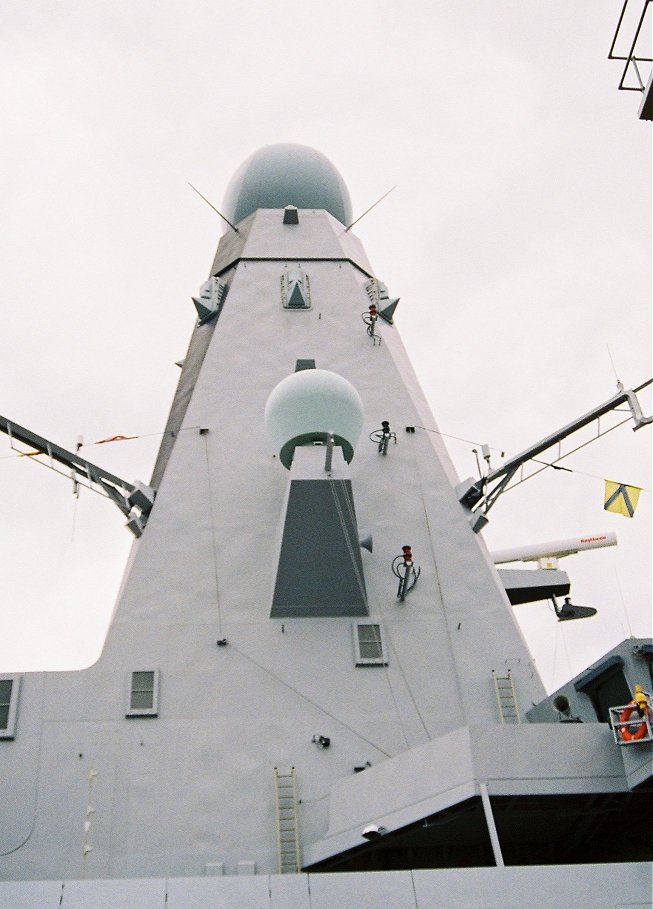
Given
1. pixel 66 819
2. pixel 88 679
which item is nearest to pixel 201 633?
pixel 88 679

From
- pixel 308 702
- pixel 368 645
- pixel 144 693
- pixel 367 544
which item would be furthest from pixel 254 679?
pixel 367 544

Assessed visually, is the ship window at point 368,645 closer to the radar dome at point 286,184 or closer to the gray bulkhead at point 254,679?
the gray bulkhead at point 254,679

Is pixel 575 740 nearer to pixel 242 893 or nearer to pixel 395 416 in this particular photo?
pixel 242 893

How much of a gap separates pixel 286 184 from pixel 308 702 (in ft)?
45.0

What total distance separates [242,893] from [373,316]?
13.1 metres

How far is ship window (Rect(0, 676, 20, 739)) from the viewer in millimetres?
14656

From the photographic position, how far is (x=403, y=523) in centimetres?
1791

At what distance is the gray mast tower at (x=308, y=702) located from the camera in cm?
1197

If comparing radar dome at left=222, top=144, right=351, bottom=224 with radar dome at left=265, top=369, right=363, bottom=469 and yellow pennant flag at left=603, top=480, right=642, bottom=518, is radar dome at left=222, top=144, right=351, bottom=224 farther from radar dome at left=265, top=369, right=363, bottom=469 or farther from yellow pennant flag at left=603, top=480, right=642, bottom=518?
yellow pennant flag at left=603, top=480, right=642, bottom=518

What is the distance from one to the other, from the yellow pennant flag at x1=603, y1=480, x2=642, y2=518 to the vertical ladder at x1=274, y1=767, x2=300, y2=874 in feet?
23.3

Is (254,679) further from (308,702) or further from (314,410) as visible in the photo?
(314,410)

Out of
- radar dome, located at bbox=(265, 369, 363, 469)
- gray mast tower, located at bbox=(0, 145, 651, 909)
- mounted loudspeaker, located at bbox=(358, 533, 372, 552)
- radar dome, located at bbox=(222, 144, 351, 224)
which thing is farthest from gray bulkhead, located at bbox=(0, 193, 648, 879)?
radar dome, located at bbox=(222, 144, 351, 224)

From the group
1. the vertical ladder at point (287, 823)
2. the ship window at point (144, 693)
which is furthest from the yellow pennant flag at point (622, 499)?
the ship window at point (144, 693)

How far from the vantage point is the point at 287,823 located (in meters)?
14.2
